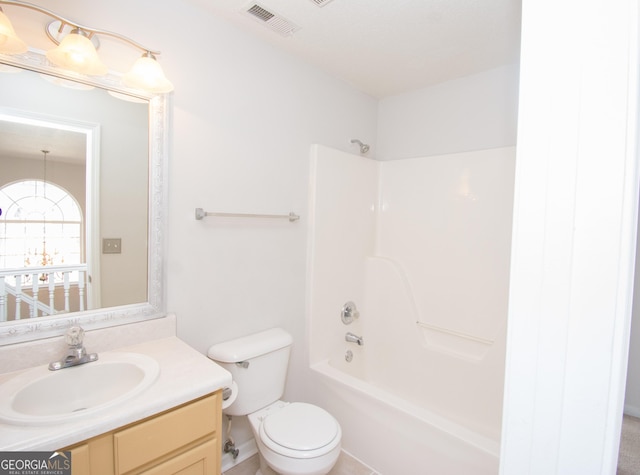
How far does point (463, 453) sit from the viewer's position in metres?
1.49

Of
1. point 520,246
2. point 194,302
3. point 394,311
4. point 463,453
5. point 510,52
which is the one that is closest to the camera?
point 520,246

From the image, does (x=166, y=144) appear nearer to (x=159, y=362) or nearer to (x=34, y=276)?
(x=34, y=276)

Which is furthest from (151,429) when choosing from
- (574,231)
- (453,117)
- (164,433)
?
(453,117)

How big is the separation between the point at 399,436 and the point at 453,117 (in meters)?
2.13

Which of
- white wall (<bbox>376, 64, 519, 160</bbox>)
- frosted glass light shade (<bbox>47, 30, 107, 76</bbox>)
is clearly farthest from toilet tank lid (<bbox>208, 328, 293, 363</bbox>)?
white wall (<bbox>376, 64, 519, 160</bbox>)

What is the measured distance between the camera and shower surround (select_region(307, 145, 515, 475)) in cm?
198

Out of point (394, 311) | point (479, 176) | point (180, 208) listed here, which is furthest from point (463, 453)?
point (180, 208)

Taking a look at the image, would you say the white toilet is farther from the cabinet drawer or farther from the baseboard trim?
the baseboard trim

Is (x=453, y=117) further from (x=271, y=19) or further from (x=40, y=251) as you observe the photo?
(x=40, y=251)

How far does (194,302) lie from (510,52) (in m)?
2.34

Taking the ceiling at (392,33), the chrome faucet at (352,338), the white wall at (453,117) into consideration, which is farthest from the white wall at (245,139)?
the chrome faucet at (352,338)

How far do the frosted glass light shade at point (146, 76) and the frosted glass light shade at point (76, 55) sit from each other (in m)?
0.11

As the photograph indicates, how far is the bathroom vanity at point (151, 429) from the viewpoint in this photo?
909mm

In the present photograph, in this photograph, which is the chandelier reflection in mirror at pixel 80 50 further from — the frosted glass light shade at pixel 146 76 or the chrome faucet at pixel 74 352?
the chrome faucet at pixel 74 352
